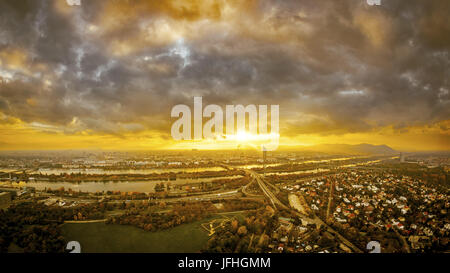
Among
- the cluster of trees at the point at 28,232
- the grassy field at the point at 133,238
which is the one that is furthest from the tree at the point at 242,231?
the cluster of trees at the point at 28,232

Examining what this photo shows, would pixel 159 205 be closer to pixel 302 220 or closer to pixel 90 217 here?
pixel 90 217

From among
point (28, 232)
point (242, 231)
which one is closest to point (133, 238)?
point (28, 232)

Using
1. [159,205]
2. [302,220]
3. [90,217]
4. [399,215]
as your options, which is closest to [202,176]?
[159,205]

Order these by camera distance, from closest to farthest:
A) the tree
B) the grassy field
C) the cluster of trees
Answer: the cluster of trees
the grassy field
the tree

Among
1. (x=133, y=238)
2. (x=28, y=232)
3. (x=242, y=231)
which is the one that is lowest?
(x=133, y=238)

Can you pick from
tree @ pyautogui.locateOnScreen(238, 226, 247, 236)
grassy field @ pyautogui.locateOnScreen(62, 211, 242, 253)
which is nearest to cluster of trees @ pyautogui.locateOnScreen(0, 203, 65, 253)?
grassy field @ pyautogui.locateOnScreen(62, 211, 242, 253)

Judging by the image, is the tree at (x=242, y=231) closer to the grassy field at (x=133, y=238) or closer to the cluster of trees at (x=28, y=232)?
the grassy field at (x=133, y=238)

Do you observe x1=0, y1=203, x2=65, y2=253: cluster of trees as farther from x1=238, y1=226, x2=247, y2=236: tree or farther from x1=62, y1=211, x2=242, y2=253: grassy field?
x1=238, y1=226, x2=247, y2=236: tree

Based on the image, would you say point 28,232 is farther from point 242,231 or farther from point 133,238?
point 242,231
